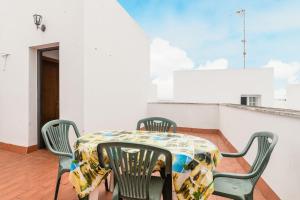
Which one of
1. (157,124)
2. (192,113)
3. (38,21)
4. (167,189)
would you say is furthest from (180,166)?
(192,113)

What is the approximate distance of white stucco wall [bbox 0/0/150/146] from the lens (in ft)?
10.4

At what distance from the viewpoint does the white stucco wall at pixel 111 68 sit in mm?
3277

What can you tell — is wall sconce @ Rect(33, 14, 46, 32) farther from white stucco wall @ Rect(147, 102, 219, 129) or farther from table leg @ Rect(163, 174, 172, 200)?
white stucco wall @ Rect(147, 102, 219, 129)

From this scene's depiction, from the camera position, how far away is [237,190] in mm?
1421

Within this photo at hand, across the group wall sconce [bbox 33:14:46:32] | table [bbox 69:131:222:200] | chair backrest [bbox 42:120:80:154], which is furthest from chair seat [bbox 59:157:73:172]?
wall sconce [bbox 33:14:46:32]

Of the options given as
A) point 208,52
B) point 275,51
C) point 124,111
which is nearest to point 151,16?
point 124,111

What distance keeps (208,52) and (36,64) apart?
959cm

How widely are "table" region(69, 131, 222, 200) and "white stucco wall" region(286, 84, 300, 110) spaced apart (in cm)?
1119

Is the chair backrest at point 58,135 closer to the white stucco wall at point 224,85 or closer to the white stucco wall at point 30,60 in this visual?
the white stucco wall at point 30,60

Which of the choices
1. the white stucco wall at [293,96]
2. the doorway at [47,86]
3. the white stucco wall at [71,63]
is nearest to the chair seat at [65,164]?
the white stucco wall at [71,63]

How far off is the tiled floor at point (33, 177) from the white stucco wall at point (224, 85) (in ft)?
21.3

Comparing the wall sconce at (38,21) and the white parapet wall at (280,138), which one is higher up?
the wall sconce at (38,21)

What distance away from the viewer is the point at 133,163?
3.92 ft

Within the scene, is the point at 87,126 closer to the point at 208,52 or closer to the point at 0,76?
the point at 0,76
